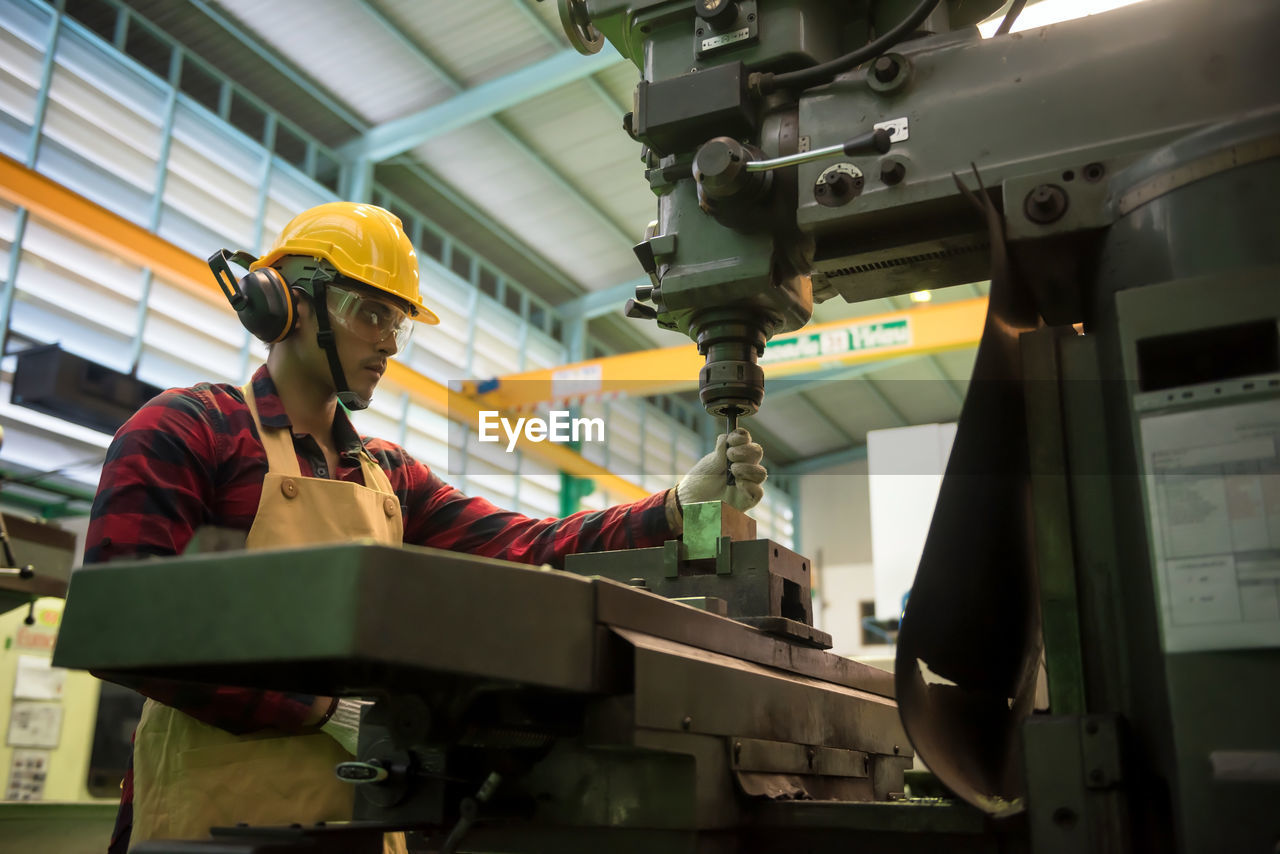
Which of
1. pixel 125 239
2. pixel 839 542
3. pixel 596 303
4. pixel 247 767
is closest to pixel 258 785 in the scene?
pixel 247 767

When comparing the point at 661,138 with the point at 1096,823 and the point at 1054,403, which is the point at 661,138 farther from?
the point at 1096,823

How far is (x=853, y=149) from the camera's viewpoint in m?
1.03

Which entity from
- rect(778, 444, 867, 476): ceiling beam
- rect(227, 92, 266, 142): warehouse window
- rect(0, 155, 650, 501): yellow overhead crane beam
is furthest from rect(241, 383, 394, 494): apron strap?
rect(778, 444, 867, 476): ceiling beam

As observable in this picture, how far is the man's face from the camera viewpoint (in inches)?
61.5

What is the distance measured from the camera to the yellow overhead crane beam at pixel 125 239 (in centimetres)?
403

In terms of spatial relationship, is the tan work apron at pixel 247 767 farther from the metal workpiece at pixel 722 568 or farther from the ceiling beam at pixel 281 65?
the ceiling beam at pixel 281 65

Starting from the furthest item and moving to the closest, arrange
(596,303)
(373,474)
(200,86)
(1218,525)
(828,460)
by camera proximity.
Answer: (828,460), (596,303), (200,86), (373,474), (1218,525)

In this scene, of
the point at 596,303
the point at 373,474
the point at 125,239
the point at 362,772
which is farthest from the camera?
the point at 596,303

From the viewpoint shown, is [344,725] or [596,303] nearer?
[344,725]

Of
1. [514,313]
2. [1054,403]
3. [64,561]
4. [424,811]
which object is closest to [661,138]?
[1054,403]

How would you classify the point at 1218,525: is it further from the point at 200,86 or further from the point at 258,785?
the point at 200,86

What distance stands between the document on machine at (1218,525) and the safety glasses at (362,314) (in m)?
1.17

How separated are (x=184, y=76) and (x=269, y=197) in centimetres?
81

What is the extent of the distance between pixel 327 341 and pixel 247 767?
2.03 feet
